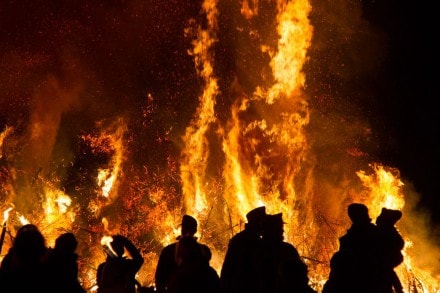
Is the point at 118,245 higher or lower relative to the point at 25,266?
higher

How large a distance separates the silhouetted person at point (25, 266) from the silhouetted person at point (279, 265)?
1792 mm

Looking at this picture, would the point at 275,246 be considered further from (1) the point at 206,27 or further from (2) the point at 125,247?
(1) the point at 206,27

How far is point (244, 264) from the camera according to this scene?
4.29 meters

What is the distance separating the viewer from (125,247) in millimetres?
4637

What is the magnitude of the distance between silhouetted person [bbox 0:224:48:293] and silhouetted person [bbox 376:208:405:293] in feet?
9.51

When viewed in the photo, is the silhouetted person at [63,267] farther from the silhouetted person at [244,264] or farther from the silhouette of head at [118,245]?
the silhouetted person at [244,264]

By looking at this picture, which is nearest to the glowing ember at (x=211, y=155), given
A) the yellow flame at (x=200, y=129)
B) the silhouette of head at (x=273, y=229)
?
the yellow flame at (x=200, y=129)

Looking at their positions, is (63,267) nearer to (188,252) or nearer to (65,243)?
(65,243)

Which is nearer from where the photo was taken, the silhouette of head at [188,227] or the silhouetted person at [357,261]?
the silhouetted person at [357,261]

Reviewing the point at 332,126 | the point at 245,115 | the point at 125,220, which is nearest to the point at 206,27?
the point at 245,115

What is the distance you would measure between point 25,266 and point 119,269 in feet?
4.42

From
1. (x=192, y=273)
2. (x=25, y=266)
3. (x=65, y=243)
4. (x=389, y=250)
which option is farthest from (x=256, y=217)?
(x=25, y=266)

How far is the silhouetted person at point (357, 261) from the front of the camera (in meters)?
4.03

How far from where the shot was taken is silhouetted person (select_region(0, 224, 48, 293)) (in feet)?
10.6
